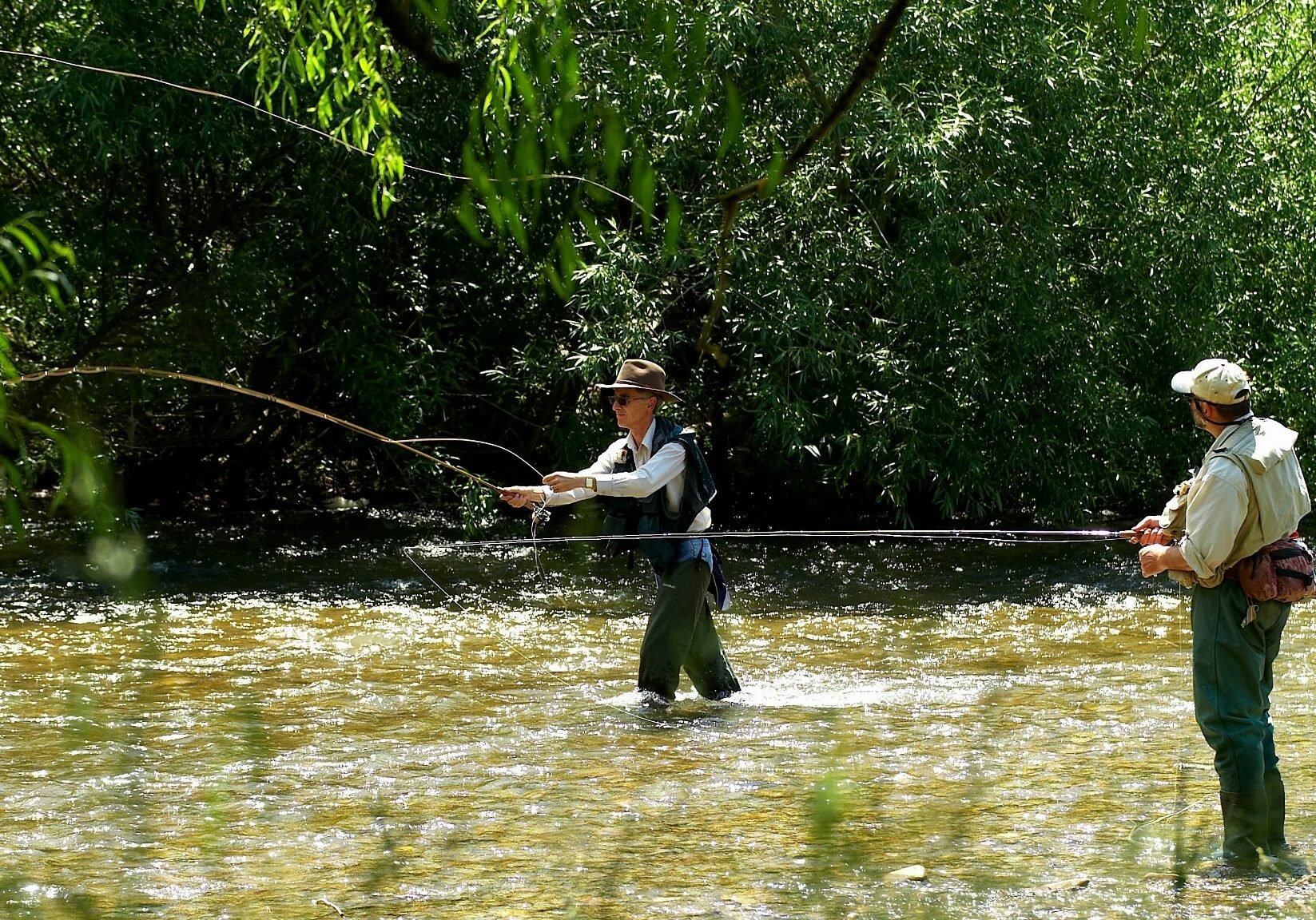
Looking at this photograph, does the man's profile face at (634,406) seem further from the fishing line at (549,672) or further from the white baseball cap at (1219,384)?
the white baseball cap at (1219,384)

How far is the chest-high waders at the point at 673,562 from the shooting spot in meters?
7.89

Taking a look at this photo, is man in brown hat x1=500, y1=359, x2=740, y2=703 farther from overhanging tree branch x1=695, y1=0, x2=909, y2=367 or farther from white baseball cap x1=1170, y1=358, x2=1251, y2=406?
overhanging tree branch x1=695, y1=0, x2=909, y2=367

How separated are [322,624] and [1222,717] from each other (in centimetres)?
777

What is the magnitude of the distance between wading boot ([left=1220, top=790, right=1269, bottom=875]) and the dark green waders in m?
3.36

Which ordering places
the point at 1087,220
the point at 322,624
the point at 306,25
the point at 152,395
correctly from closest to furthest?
the point at 306,25, the point at 322,624, the point at 1087,220, the point at 152,395

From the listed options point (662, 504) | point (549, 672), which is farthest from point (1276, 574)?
point (549, 672)

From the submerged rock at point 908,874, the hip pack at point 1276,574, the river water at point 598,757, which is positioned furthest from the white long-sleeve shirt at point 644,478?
the hip pack at point 1276,574

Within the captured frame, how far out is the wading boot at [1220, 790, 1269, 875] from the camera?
199 inches

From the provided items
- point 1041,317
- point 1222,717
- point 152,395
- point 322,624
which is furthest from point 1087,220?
point 1222,717

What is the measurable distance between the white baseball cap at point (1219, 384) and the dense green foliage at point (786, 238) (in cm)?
689

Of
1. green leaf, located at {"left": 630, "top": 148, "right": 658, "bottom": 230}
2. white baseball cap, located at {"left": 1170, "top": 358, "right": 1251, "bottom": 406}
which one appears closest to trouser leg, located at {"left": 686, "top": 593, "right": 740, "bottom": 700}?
white baseball cap, located at {"left": 1170, "top": 358, "right": 1251, "bottom": 406}

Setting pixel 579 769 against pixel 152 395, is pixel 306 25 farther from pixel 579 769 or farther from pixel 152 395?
pixel 152 395

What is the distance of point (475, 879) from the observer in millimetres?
5148

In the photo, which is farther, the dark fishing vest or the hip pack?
the dark fishing vest
